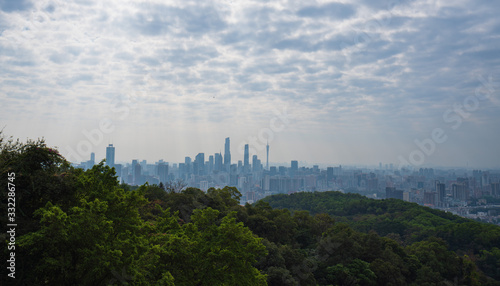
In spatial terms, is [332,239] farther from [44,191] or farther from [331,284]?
[44,191]

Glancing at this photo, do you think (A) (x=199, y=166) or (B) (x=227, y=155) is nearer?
(B) (x=227, y=155)

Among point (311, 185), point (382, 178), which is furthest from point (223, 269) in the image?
point (382, 178)

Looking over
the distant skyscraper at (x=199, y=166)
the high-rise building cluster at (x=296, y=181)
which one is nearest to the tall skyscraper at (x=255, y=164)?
the high-rise building cluster at (x=296, y=181)

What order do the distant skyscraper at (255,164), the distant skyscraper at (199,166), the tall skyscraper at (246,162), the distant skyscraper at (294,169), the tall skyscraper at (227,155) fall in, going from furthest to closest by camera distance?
the distant skyscraper at (294,169), the distant skyscraper at (255,164), the distant skyscraper at (199,166), the tall skyscraper at (246,162), the tall skyscraper at (227,155)

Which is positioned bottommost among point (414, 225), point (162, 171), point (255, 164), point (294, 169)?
point (414, 225)

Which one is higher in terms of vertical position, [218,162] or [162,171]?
[218,162]

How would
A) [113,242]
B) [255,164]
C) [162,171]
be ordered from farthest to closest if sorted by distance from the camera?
1. [255,164]
2. [162,171]
3. [113,242]

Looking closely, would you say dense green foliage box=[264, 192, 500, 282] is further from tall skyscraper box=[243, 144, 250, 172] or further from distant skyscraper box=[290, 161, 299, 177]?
distant skyscraper box=[290, 161, 299, 177]

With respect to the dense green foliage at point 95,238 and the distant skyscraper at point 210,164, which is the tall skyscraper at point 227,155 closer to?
the distant skyscraper at point 210,164

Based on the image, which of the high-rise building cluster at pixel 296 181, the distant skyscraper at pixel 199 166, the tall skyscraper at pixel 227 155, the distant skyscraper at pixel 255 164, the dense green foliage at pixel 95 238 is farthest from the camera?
the distant skyscraper at pixel 255 164

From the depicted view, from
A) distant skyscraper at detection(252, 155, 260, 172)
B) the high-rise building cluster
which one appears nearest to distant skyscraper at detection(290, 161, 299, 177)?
the high-rise building cluster

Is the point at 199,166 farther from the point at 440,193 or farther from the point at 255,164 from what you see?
the point at 440,193

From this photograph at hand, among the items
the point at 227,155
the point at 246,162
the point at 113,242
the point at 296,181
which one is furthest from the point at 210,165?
the point at 113,242

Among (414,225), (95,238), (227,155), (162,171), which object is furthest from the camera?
(227,155)
